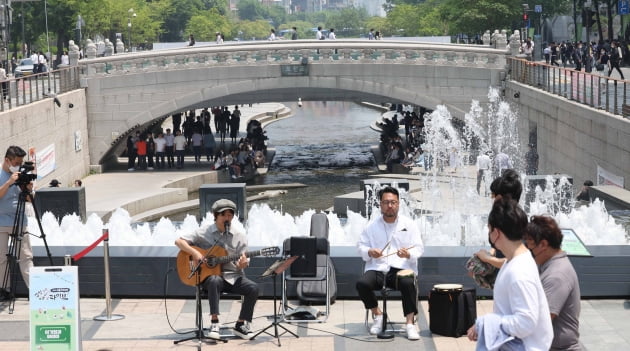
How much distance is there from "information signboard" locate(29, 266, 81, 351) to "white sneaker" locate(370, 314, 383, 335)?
317cm

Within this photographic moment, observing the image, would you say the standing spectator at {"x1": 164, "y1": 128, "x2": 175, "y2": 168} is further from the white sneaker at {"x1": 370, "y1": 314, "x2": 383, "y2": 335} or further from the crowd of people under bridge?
the white sneaker at {"x1": 370, "y1": 314, "x2": 383, "y2": 335}

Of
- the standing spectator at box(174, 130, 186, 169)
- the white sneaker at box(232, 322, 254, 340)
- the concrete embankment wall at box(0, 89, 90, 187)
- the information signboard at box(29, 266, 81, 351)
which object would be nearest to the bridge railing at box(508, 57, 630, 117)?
the standing spectator at box(174, 130, 186, 169)

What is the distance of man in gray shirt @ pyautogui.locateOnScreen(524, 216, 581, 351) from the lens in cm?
865

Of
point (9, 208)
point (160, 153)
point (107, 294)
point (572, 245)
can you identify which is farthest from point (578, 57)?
point (107, 294)

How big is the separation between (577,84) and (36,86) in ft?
53.2

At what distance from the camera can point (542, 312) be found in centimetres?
811

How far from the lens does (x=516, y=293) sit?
801 cm

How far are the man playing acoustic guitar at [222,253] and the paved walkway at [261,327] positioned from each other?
0.37 metres

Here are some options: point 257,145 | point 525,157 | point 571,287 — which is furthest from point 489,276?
point 257,145

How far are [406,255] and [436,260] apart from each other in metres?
2.10

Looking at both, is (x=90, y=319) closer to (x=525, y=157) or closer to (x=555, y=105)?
(x=555, y=105)

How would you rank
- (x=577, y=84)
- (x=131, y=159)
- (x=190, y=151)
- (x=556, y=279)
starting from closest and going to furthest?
(x=556, y=279) < (x=577, y=84) < (x=131, y=159) < (x=190, y=151)

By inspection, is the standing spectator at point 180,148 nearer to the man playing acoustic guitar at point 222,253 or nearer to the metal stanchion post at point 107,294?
the metal stanchion post at point 107,294

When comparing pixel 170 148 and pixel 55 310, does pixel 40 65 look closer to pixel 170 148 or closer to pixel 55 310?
pixel 170 148
